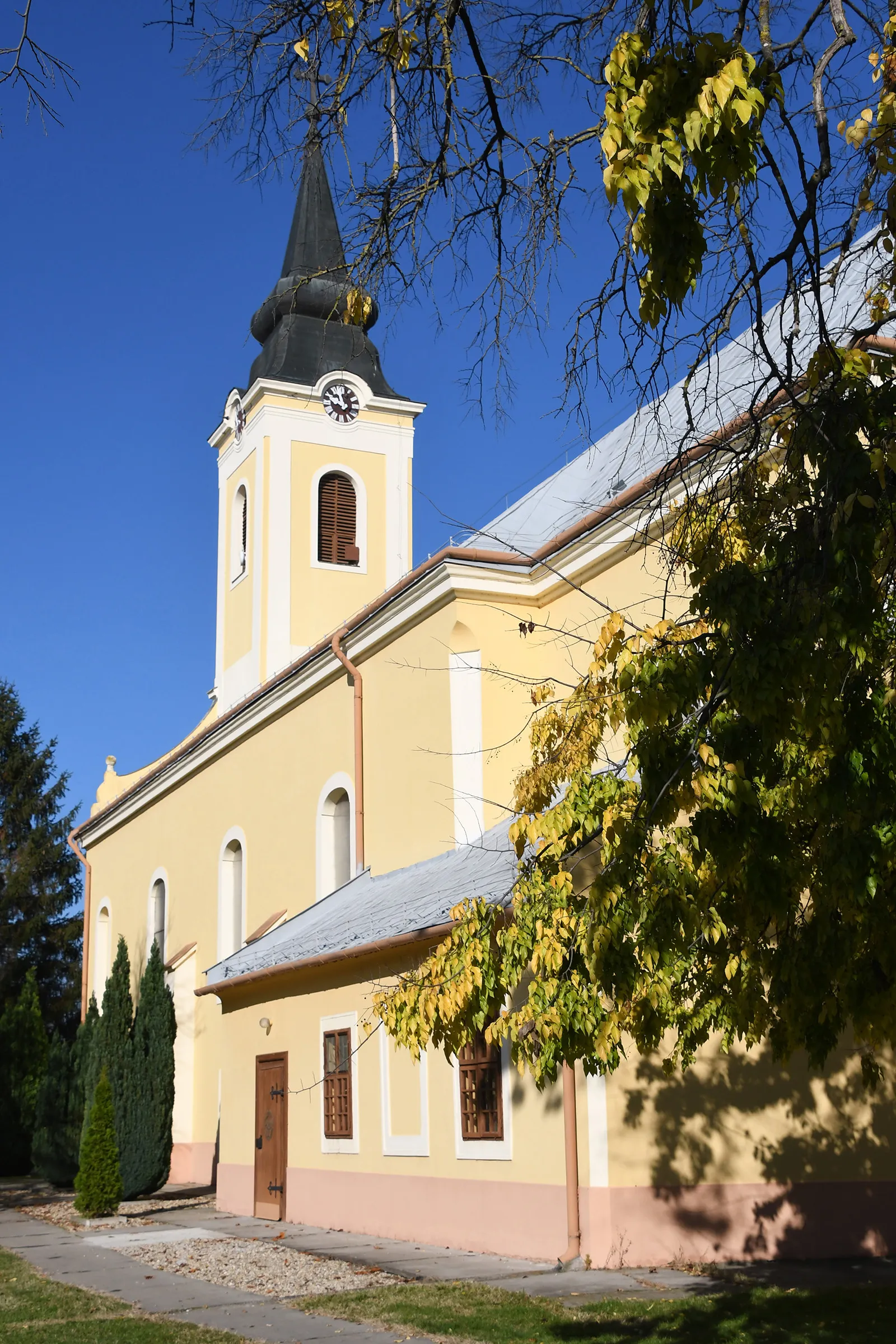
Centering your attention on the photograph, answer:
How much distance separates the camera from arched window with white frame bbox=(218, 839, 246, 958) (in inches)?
918

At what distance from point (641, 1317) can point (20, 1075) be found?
22.1 metres

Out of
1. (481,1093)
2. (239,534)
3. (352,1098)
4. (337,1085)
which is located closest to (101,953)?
(239,534)

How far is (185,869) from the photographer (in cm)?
2570

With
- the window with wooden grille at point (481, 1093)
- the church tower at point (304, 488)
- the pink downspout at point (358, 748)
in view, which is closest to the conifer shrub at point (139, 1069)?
the pink downspout at point (358, 748)

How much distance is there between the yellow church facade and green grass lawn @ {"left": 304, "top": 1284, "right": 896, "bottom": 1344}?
5.27 feet

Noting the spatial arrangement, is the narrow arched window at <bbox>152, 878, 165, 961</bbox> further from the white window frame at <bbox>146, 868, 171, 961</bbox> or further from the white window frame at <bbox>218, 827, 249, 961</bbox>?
the white window frame at <bbox>218, 827, 249, 961</bbox>

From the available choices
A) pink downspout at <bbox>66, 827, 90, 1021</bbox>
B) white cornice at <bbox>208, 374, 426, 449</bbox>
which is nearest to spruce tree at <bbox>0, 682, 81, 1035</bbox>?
pink downspout at <bbox>66, 827, 90, 1021</bbox>

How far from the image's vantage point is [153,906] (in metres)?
27.5

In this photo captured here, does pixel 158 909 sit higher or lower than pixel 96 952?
higher

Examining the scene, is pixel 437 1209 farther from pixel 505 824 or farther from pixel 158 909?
pixel 158 909

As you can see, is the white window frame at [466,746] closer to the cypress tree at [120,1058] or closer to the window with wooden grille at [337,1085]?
the window with wooden grille at [337,1085]

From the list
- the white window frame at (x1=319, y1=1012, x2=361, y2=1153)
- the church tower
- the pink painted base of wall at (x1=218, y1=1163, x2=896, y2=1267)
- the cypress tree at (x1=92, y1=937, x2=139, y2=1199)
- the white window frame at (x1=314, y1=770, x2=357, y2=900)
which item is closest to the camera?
the pink painted base of wall at (x1=218, y1=1163, x2=896, y2=1267)

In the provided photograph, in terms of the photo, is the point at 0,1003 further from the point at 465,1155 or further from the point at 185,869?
the point at 465,1155

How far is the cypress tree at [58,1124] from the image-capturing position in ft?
73.3
